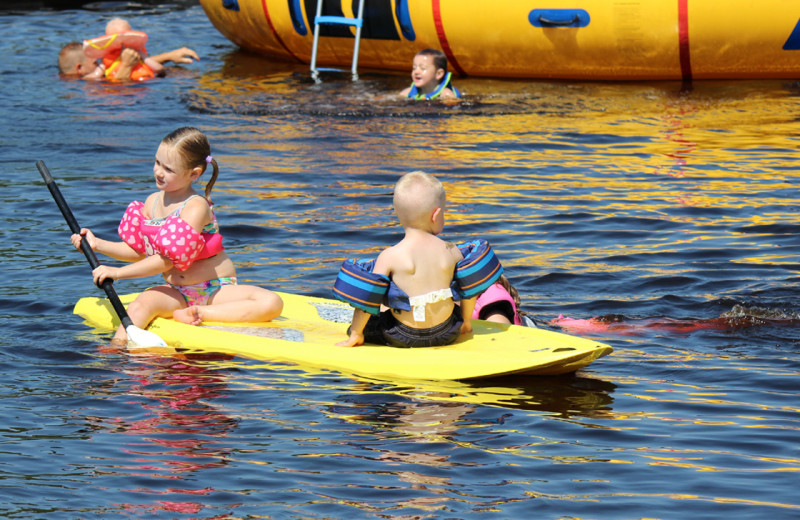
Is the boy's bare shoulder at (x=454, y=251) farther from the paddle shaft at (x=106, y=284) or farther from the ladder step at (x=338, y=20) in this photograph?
the ladder step at (x=338, y=20)

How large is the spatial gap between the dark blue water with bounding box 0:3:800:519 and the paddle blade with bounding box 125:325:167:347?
10cm

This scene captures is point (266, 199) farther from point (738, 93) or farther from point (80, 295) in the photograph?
point (738, 93)

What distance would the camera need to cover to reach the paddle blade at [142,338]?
543cm

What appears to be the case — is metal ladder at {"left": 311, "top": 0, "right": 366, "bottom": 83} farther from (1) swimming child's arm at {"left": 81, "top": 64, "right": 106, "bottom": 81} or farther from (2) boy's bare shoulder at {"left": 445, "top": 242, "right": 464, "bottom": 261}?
(2) boy's bare shoulder at {"left": 445, "top": 242, "right": 464, "bottom": 261}

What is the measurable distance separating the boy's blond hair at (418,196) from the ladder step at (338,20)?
812 cm

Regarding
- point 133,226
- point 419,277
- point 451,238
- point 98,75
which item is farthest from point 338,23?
point 419,277

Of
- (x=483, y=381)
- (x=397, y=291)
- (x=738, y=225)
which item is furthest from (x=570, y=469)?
(x=738, y=225)

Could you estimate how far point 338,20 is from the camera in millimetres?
12938

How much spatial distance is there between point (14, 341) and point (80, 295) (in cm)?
88

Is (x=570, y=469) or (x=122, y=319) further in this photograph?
(x=122, y=319)

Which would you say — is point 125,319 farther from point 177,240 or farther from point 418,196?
point 418,196

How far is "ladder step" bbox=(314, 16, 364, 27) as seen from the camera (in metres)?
12.8

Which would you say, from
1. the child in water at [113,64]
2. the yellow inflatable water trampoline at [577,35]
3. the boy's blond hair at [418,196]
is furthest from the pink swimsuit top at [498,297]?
the child in water at [113,64]

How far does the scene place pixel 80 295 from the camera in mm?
6461
